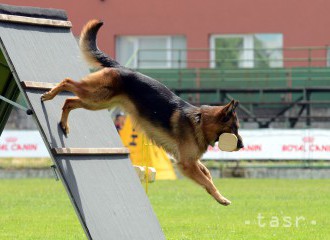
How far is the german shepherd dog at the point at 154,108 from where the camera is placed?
27.4 ft

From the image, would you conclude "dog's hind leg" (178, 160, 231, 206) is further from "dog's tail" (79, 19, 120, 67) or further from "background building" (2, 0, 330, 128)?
"background building" (2, 0, 330, 128)

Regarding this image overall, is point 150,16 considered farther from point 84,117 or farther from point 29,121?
point 84,117

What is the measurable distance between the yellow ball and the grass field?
1.97m

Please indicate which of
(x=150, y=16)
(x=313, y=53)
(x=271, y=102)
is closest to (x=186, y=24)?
(x=150, y=16)

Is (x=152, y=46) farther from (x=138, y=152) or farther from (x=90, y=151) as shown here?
(x=90, y=151)

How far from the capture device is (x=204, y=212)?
13.5 meters

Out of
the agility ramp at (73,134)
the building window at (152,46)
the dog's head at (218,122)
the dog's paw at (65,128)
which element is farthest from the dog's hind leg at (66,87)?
the building window at (152,46)

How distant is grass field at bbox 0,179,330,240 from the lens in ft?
35.6

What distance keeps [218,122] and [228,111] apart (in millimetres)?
164

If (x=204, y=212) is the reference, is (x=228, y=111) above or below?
above

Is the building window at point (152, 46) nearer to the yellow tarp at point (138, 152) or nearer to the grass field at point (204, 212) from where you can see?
the yellow tarp at point (138, 152)

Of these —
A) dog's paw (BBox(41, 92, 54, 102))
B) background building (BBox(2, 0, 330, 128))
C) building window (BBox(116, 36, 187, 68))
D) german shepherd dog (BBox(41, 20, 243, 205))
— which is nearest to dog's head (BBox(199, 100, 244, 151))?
german shepherd dog (BBox(41, 20, 243, 205))

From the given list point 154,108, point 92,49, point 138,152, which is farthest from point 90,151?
point 138,152

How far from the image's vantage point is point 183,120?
28.3ft
